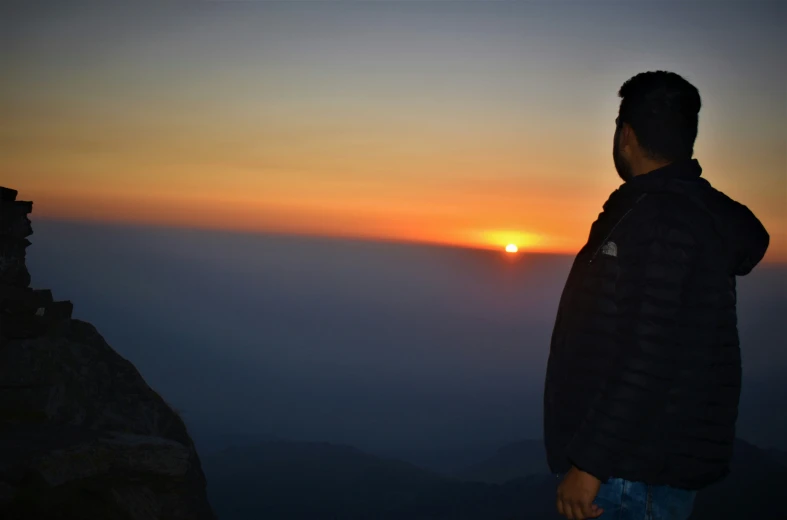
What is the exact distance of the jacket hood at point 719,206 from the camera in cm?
236

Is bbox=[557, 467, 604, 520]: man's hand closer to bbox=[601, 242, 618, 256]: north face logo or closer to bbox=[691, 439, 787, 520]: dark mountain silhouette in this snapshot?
bbox=[601, 242, 618, 256]: north face logo

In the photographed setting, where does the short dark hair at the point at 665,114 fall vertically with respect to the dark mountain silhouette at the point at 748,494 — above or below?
above

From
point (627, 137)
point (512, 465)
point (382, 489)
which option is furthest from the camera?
point (512, 465)

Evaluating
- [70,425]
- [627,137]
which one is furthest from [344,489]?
[627,137]

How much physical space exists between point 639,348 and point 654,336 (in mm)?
69

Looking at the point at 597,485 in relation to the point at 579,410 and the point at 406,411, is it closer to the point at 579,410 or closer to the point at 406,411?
the point at 579,410

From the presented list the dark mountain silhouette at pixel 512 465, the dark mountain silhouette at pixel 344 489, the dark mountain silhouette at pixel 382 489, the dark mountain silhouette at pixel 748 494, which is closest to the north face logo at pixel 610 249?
the dark mountain silhouette at pixel 748 494

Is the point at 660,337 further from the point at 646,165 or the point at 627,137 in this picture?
the point at 627,137

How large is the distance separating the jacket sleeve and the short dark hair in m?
0.39

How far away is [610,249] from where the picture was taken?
238 cm

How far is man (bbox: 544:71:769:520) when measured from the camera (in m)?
2.24

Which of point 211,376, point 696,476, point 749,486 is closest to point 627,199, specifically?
point 696,476

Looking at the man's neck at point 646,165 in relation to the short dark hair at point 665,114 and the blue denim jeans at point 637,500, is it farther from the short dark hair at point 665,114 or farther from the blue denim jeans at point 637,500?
the blue denim jeans at point 637,500

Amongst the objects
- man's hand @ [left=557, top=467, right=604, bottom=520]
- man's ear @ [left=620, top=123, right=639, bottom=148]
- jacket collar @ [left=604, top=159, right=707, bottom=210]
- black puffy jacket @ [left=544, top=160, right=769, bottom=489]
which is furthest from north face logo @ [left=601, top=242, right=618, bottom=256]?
man's hand @ [left=557, top=467, right=604, bottom=520]
